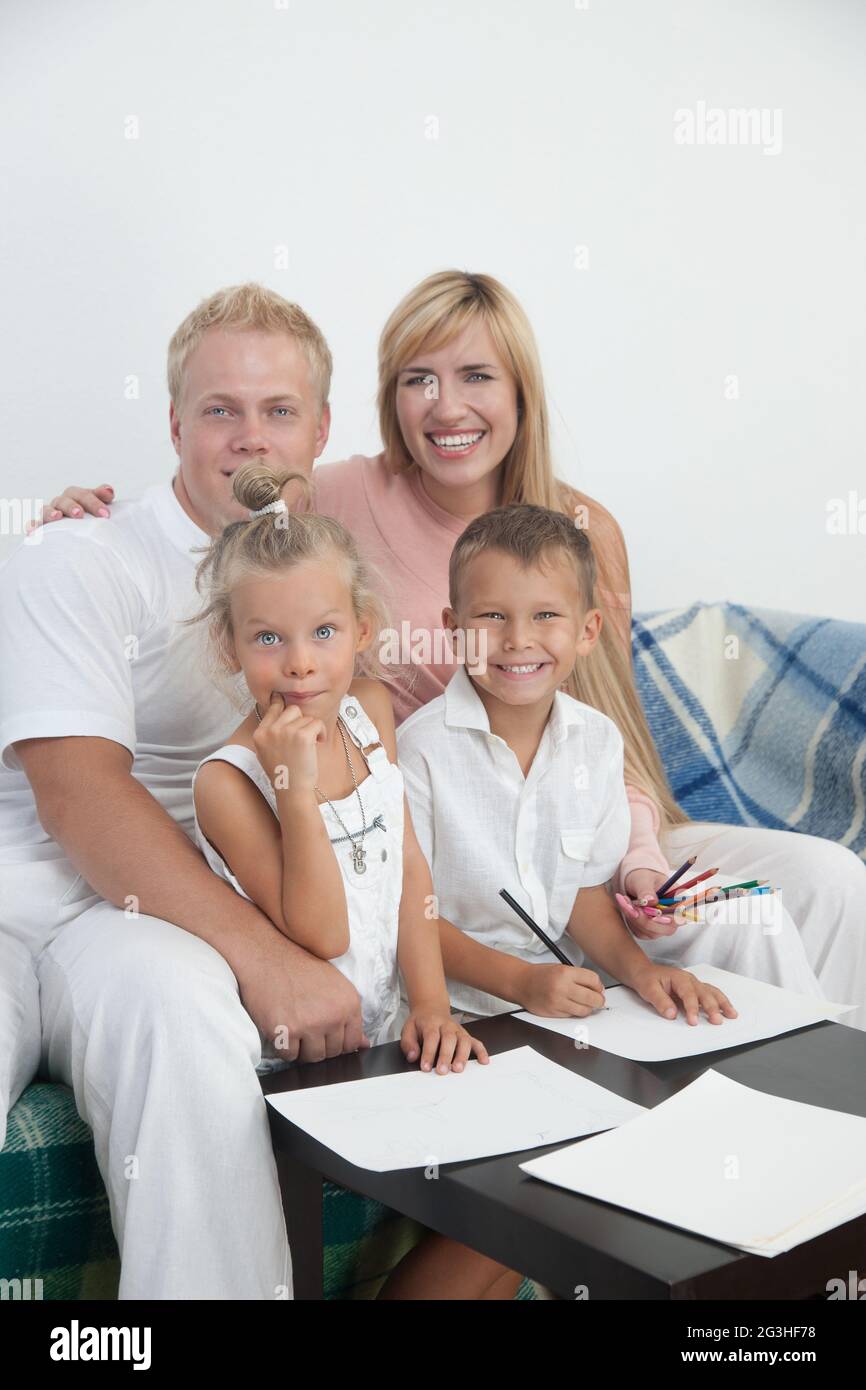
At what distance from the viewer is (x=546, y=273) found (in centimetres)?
260

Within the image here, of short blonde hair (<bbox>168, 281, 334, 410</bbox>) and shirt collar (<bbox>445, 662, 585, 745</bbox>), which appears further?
short blonde hair (<bbox>168, 281, 334, 410</bbox>)

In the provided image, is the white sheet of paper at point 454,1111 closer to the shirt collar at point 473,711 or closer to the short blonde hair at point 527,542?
the shirt collar at point 473,711

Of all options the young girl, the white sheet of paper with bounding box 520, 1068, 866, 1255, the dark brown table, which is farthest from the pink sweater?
the white sheet of paper with bounding box 520, 1068, 866, 1255

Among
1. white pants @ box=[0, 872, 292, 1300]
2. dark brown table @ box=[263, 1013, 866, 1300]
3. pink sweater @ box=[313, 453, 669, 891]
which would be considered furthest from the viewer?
pink sweater @ box=[313, 453, 669, 891]

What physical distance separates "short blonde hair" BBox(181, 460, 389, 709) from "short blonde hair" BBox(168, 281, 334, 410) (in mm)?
280

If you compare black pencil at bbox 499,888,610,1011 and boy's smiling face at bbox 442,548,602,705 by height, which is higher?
boy's smiling face at bbox 442,548,602,705

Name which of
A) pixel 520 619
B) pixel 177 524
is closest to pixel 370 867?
pixel 520 619

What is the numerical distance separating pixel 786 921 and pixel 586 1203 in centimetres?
71

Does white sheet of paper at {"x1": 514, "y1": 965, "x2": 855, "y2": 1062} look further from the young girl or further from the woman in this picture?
the woman

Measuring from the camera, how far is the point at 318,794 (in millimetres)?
1415

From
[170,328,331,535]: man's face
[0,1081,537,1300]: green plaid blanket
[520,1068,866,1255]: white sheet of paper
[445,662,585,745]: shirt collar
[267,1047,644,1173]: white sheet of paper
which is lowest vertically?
[0,1081,537,1300]: green plaid blanket

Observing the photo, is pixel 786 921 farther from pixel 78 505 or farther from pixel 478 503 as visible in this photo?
pixel 78 505

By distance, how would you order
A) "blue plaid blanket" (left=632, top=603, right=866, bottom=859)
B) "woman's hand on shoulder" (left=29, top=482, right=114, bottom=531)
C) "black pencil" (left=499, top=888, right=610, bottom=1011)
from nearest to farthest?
"black pencil" (left=499, top=888, right=610, bottom=1011) → "woman's hand on shoulder" (left=29, top=482, right=114, bottom=531) → "blue plaid blanket" (left=632, top=603, right=866, bottom=859)

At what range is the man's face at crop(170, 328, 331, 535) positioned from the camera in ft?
5.58
